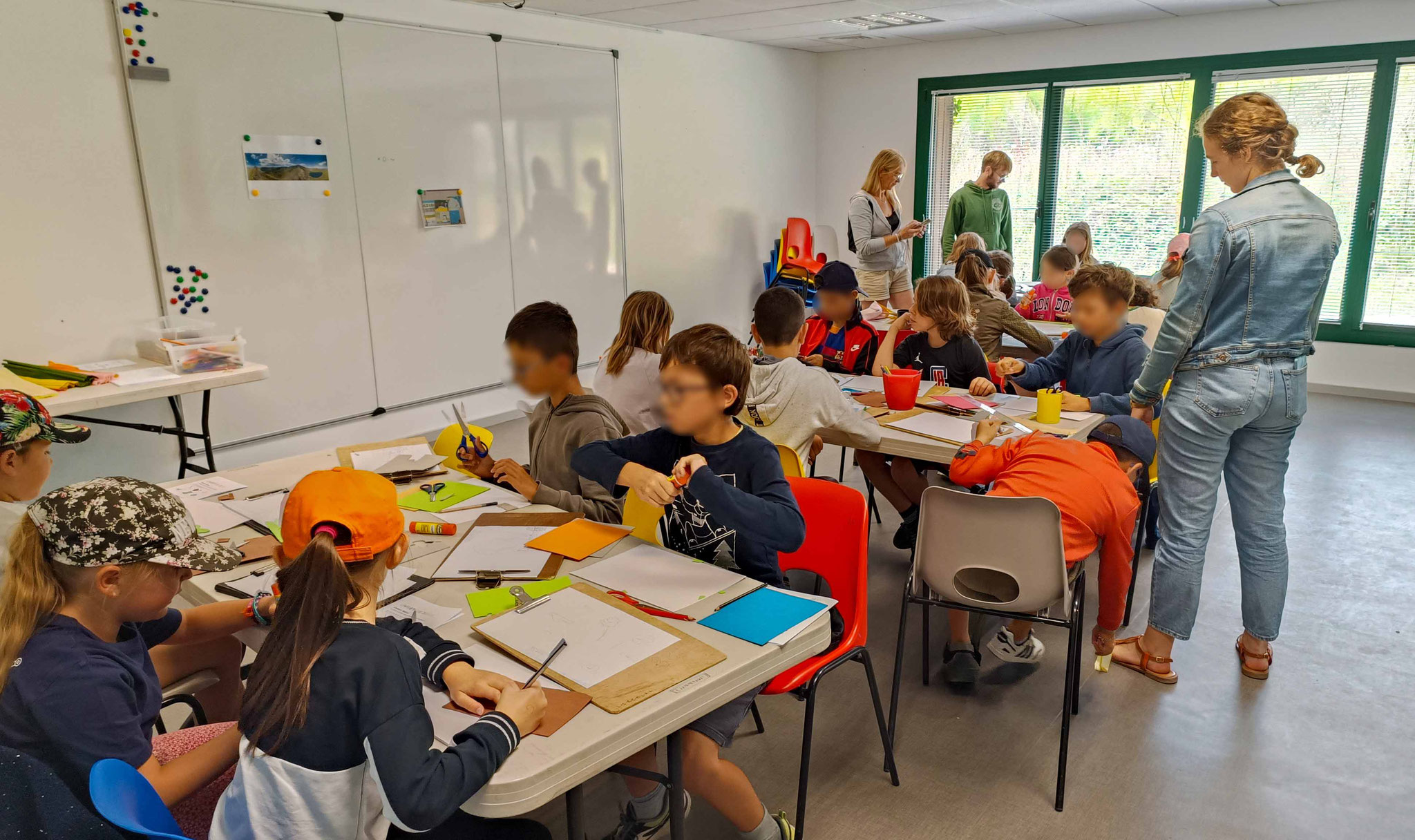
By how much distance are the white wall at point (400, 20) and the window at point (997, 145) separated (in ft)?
4.23

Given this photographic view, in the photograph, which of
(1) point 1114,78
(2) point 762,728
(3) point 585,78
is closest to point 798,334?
(2) point 762,728

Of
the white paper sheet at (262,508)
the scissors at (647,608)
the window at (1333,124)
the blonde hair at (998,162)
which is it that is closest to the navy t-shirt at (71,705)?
the scissors at (647,608)

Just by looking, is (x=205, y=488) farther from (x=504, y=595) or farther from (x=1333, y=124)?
(x=1333, y=124)

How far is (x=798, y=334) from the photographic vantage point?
3189 mm

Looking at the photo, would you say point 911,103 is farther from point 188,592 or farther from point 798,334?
point 188,592

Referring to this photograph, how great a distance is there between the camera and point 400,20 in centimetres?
517

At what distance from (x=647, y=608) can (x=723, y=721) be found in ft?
0.98

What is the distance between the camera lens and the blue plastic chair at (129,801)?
108cm

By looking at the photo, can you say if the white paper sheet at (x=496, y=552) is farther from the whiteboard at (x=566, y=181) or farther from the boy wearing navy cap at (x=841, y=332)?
the whiteboard at (x=566, y=181)

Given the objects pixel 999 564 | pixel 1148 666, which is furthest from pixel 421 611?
pixel 1148 666

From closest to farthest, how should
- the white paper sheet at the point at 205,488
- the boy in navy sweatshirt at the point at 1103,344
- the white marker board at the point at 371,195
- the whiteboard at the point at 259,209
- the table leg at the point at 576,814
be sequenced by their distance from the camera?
the table leg at the point at 576,814 < the white paper sheet at the point at 205,488 < the boy in navy sweatshirt at the point at 1103,344 < the whiteboard at the point at 259,209 < the white marker board at the point at 371,195

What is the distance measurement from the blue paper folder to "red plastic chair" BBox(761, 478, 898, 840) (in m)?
0.35

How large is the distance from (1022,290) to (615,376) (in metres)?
4.70

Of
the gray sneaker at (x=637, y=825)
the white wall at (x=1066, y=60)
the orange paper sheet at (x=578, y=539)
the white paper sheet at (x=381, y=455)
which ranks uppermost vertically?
the white wall at (x=1066, y=60)
